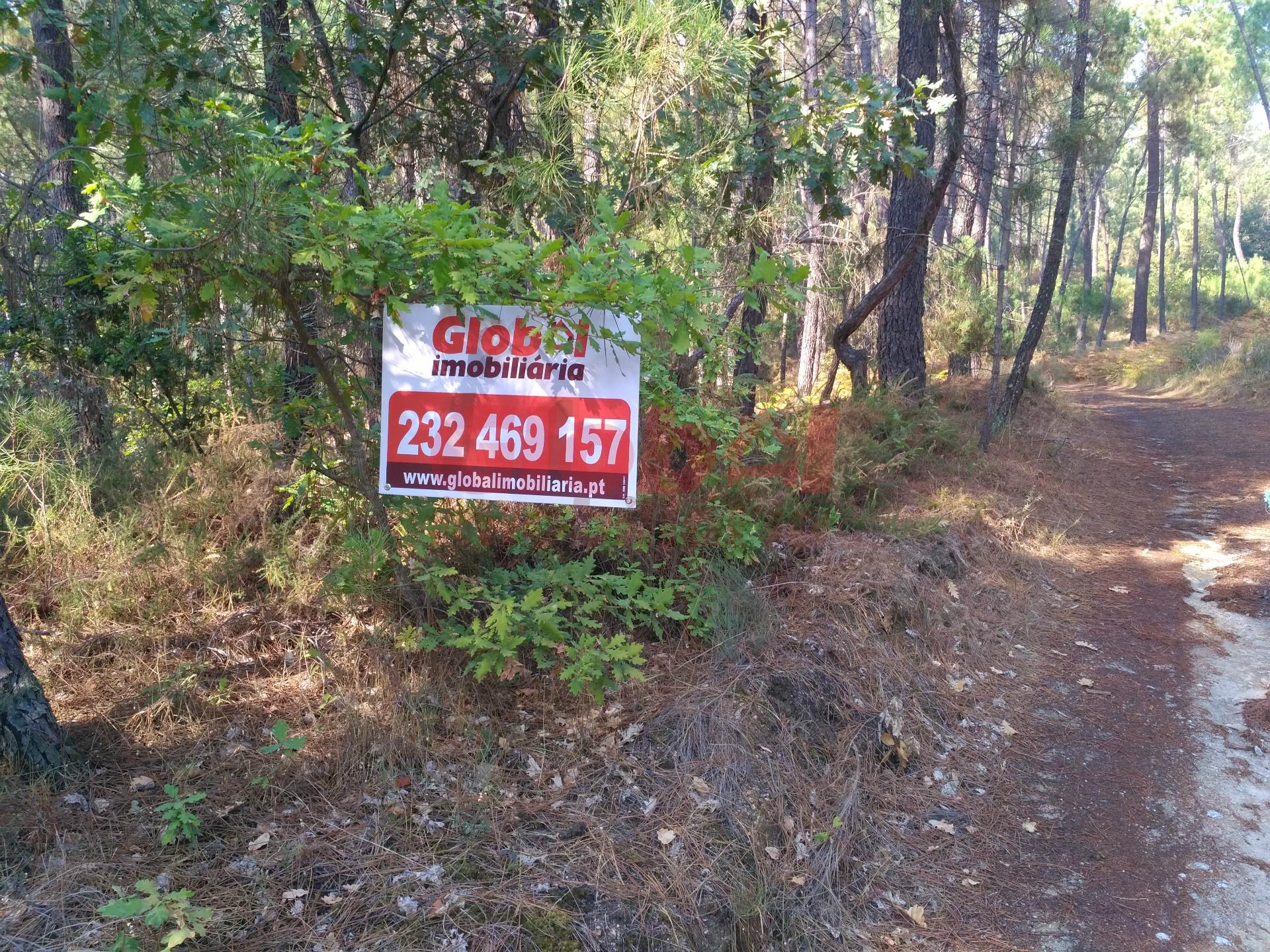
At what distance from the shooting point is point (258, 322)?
3982 millimetres

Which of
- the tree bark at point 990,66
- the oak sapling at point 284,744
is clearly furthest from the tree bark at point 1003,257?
the oak sapling at point 284,744

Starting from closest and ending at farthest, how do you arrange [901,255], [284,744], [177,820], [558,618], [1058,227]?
[177,820] < [284,744] < [558,618] < [901,255] < [1058,227]

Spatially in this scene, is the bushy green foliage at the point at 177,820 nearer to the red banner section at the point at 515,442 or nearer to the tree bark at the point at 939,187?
the red banner section at the point at 515,442

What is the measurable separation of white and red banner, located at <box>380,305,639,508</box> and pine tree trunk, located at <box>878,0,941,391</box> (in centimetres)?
679

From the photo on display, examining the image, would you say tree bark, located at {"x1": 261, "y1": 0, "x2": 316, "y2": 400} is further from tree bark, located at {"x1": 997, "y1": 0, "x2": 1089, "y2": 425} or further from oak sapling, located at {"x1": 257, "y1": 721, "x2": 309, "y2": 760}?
tree bark, located at {"x1": 997, "y1": 0, "x2": 1089, "y2": 425}

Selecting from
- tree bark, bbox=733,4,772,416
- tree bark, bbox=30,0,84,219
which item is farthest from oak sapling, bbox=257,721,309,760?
tree bark, bbox=30,0,84,219

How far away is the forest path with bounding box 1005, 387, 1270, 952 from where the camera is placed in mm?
3570

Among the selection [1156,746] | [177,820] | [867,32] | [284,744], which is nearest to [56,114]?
[284,744]

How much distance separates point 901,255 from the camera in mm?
9812

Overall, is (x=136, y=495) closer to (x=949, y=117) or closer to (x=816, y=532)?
(x=816, y=532)

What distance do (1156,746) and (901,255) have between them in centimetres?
639

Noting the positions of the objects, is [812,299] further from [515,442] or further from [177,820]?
[177,820]

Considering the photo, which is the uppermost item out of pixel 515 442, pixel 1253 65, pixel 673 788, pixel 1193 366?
pixel 1253 65

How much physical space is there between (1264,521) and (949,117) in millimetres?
5279
